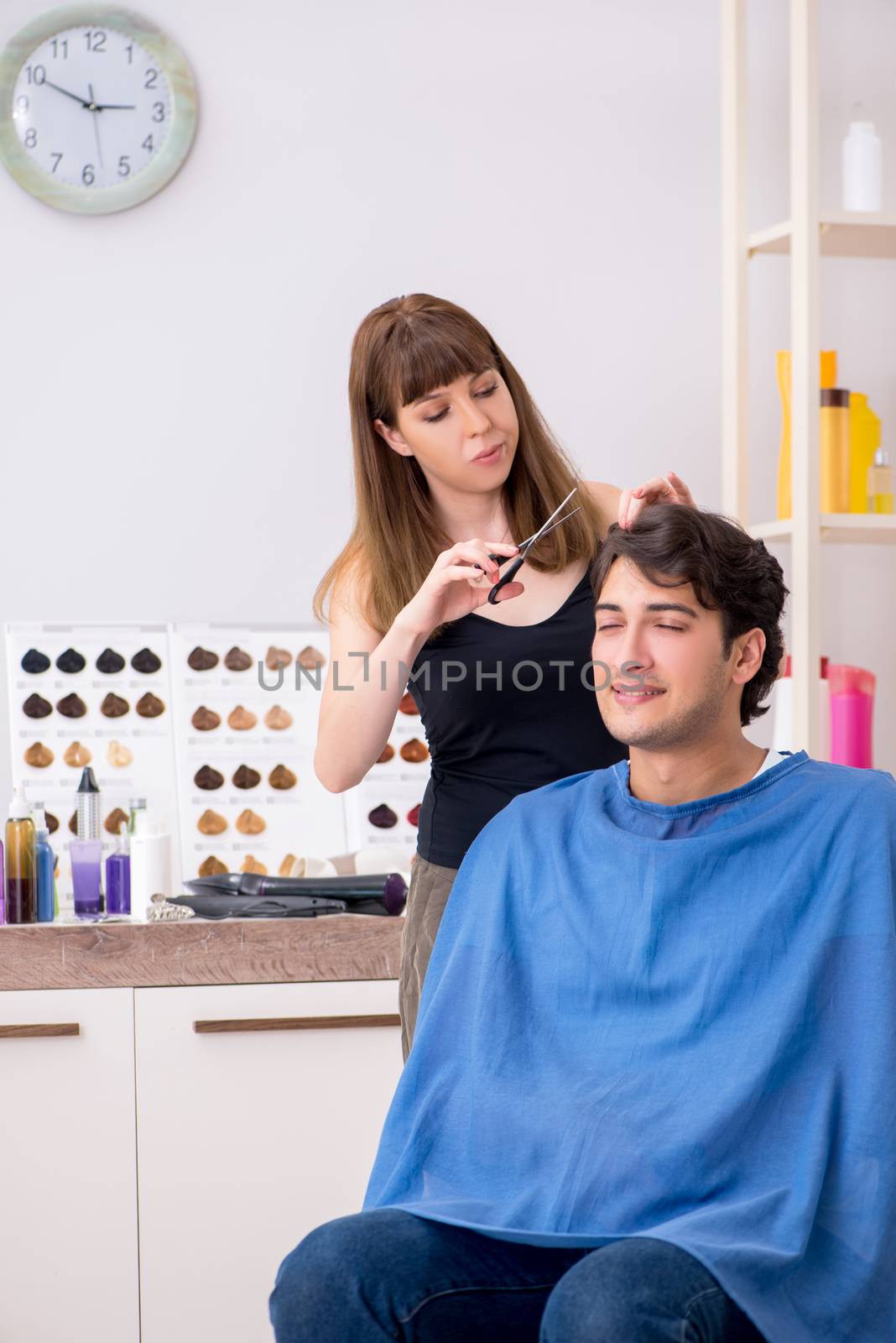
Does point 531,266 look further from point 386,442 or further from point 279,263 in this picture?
point 386,442

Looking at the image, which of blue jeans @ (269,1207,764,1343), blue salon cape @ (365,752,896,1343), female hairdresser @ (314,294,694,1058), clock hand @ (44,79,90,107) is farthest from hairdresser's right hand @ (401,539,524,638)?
clock hand @ (44,79,90,107)

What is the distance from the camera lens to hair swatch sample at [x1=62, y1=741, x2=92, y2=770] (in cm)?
254

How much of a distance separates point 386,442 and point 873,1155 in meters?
0.99

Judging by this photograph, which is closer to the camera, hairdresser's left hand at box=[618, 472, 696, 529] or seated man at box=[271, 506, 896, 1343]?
seated man at box=[271, 506, 896, 1343]

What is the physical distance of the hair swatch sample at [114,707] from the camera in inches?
101

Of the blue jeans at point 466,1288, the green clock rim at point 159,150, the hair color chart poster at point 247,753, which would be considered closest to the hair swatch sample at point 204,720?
the hair color chart poster at point 247,753

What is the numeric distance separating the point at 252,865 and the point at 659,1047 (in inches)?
51.1

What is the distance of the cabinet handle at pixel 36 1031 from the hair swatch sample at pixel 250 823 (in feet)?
1.87

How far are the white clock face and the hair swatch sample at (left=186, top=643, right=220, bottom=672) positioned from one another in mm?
874

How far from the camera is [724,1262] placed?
115 cm

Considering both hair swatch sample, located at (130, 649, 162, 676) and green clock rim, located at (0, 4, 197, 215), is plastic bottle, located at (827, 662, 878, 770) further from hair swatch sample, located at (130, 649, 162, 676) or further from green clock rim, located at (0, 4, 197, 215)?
green clock rim, located at (0, 4, 197, 215)

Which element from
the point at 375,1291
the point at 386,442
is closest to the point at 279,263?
the point at 386,442

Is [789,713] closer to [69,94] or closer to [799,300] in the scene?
[799,300]

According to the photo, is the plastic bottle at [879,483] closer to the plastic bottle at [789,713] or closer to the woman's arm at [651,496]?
the plastic bottle at [789,713]
